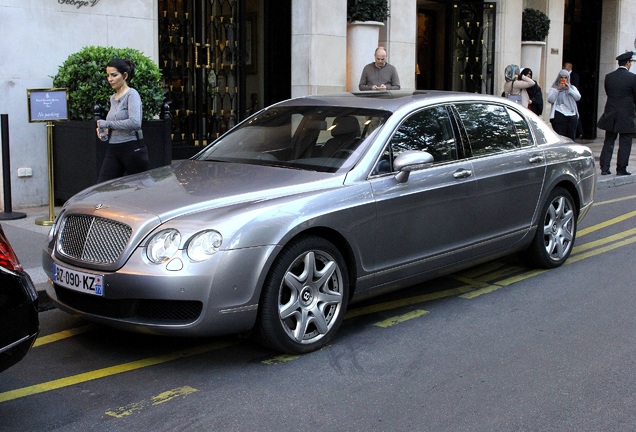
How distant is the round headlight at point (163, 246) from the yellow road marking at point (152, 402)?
72 centimetres

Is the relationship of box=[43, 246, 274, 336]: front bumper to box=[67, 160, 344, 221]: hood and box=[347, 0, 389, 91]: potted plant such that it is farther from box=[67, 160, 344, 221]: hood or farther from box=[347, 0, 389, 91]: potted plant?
box=[347, 0, 389, 91]: potted plant

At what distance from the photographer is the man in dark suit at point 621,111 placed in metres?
14.4

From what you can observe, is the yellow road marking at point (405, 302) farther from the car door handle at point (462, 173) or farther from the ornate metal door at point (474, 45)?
the ornate metal door at point (474, 45)

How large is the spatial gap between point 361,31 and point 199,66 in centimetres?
309

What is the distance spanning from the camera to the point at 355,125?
630 centimetres

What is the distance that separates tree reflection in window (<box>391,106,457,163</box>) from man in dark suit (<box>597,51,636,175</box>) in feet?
28.4

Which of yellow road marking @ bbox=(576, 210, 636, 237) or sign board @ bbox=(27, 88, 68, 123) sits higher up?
sign board @ bbox=(27, 88, 68, 123)

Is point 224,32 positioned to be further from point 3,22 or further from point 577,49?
point 577,49

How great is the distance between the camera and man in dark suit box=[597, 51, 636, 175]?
1445 cm

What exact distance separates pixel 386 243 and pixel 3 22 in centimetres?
676

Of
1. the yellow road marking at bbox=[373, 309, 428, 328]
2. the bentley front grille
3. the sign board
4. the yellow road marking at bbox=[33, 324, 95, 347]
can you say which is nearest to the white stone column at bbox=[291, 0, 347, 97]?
the sign board

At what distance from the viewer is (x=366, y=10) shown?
1520cm

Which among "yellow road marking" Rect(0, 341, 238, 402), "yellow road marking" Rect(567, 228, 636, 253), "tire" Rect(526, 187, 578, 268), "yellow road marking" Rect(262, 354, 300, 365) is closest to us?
"yellow road marking" Rect(0, 341, 238, 402)

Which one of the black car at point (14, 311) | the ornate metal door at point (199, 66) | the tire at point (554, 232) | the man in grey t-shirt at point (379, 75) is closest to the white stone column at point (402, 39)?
the man in grey t-shirt at point (379, 75)
